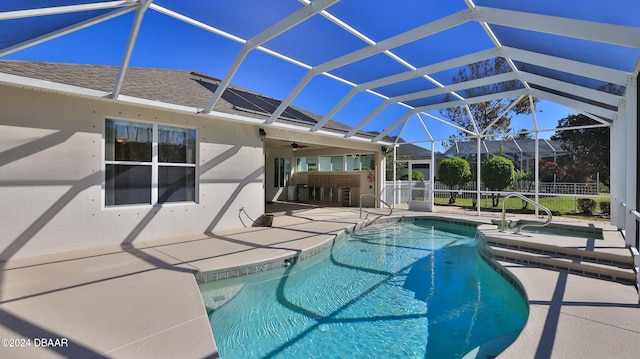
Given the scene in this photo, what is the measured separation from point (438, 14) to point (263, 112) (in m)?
5.98

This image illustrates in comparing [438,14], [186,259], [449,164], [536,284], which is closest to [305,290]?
[186,259]

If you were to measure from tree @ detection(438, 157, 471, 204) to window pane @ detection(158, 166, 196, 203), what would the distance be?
13.0m

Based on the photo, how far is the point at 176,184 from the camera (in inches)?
306

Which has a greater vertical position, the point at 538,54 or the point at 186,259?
the point at 538,54

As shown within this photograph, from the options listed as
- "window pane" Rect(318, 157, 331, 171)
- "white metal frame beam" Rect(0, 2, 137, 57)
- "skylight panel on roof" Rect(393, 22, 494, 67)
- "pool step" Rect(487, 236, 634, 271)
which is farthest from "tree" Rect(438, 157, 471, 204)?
"white metal frame beam" Rect(0, 2, 137, 57)

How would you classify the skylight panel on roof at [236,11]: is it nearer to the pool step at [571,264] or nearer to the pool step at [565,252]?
the pool step at [571,264]

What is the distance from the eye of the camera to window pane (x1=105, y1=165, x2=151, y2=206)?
6.70 m

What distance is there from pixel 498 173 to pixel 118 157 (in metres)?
15.4

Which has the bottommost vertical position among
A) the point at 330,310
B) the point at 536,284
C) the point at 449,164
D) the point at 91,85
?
the point at 330,310

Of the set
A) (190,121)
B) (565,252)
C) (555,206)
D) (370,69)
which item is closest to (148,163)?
(190,121)

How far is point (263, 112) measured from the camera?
9570 millimetres

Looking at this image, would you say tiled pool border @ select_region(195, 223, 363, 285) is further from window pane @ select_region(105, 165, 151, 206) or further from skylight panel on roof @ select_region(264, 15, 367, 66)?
skylight panel on roof @ select_region(264, 15, 367, 66)

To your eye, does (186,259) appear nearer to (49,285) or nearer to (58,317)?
(49,285)

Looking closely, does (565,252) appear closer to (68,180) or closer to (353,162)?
(68,180)
